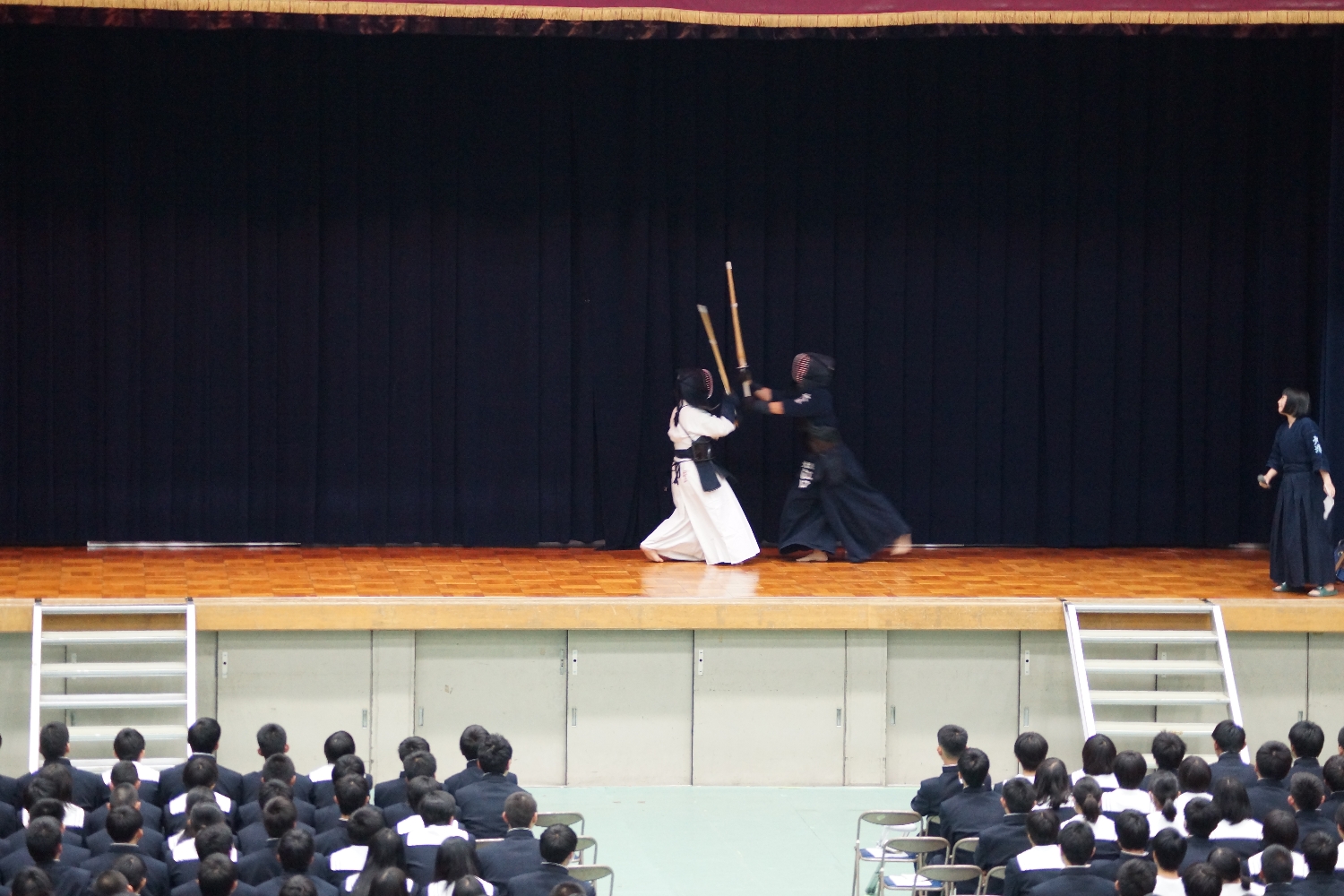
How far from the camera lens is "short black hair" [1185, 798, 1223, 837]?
7.02 m

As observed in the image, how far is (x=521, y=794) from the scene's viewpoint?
7238mm

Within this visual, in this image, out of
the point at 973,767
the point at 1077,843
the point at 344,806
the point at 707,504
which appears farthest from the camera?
the point at 707,504

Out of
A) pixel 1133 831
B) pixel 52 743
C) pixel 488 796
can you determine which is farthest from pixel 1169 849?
pixel 52 743

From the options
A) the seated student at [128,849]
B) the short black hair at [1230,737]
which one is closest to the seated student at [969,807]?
the short black hair at [1230,737]

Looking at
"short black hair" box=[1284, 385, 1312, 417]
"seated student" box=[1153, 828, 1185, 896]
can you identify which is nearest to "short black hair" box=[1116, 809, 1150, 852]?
"seated student" box=[1153, 828, 1185, 896]

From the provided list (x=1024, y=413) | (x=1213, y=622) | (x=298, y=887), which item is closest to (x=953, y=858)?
(x=298, y=887)

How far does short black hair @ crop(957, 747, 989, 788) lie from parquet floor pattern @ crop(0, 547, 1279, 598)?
3.40m

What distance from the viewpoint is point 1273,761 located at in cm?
808

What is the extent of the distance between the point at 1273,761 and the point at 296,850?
4428mm

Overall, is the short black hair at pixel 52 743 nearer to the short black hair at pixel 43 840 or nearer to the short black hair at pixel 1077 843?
the short black hair at pixel 43 840

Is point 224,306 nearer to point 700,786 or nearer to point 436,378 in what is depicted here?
point 436,378

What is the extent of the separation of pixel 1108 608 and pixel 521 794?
17.1 feet

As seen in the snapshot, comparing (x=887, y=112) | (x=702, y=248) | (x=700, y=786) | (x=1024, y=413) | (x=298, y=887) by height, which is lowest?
(x=700, y=786)

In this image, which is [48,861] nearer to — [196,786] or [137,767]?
[196,786]
